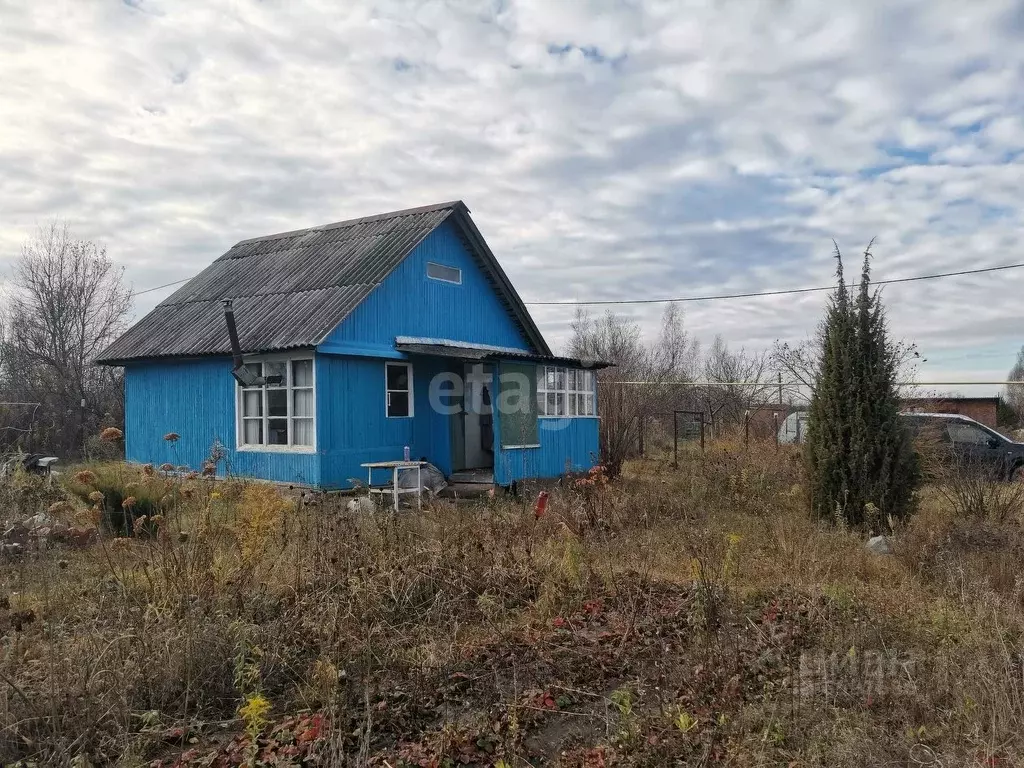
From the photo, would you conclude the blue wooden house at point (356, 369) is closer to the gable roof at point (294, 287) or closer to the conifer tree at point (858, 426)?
the gable roof at point (294, 287)

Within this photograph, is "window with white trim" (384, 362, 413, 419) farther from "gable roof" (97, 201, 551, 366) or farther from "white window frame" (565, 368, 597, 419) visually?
"white window frame" (565, 368, 597, 419)

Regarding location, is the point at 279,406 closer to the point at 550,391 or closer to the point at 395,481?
the point at 395,481

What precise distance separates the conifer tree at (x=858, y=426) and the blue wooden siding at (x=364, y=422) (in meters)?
7.45

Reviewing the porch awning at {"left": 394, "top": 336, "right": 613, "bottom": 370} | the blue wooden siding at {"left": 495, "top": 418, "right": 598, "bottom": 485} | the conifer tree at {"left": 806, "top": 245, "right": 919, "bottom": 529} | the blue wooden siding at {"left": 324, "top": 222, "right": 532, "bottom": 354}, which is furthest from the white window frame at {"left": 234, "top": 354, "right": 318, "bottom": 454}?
the conifer tree at {"left": 806, "top": 245, "right": 919, "bottom": 529}

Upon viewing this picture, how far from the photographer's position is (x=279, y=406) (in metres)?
13.1

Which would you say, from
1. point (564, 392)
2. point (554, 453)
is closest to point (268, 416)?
point (554, 453)

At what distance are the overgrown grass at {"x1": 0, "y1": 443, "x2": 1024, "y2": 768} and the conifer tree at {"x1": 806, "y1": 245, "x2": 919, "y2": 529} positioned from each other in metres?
1.47

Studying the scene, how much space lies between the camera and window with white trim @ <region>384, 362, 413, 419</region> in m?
13.9

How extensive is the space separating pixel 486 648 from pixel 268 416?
31.1ft

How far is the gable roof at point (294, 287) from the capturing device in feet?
43.1

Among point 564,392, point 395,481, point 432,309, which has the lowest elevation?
point 395,481

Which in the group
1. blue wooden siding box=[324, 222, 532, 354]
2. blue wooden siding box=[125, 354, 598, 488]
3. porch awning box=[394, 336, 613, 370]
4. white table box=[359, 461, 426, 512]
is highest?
blue wooden siding box=[324, 222, 532, 354]

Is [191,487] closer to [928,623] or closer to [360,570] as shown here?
[360,570]

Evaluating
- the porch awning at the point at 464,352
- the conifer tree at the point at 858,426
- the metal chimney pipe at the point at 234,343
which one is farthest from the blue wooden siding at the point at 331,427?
the conifer tree at the point at 858,426
